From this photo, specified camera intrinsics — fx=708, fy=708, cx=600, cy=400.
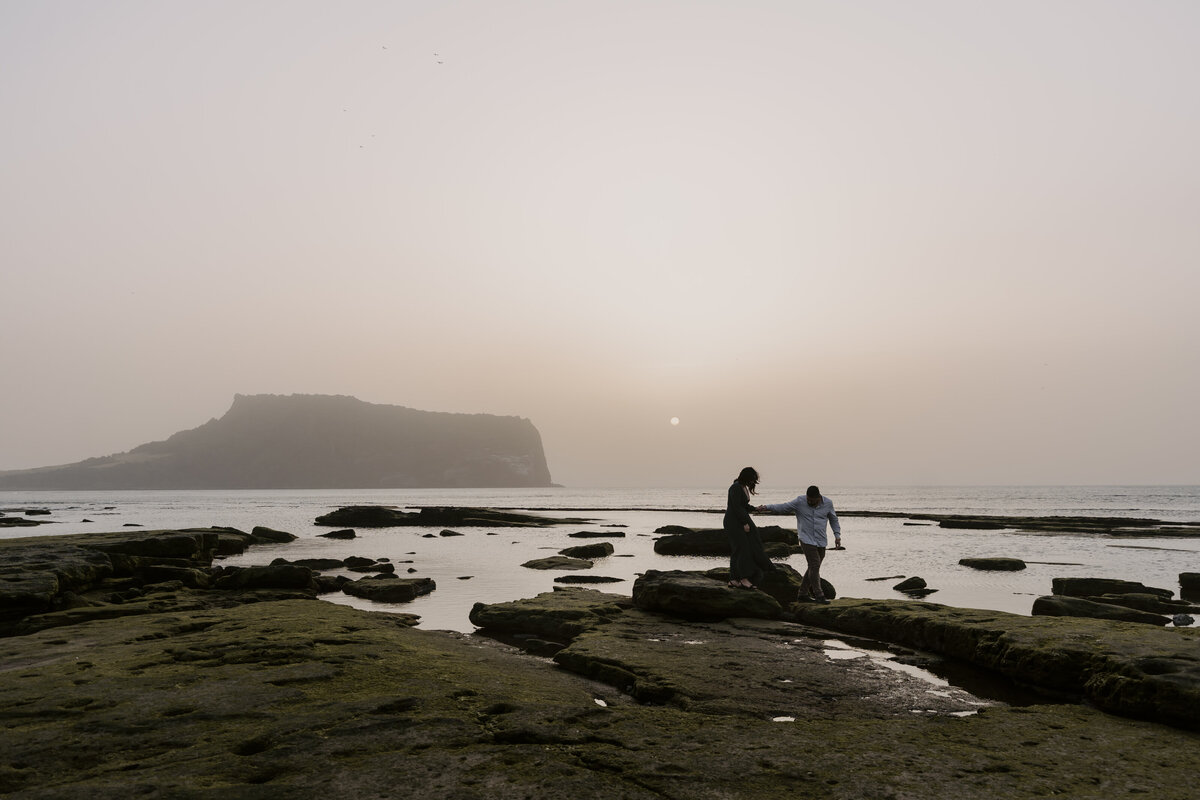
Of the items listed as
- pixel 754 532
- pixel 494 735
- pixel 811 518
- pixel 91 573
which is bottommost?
pixel 91 573

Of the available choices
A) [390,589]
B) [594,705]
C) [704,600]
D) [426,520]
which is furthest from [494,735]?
[426,520]

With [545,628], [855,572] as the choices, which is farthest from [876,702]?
[855,572]

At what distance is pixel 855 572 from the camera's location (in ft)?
84.0

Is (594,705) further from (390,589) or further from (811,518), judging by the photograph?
(390,589)

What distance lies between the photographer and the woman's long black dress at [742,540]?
15.3 metres

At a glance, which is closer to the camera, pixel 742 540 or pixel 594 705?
pixel 594 705

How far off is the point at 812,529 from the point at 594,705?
30.2ft

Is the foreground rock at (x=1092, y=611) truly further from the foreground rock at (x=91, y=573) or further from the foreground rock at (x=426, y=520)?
the foreground rock at (x=426, y=520)

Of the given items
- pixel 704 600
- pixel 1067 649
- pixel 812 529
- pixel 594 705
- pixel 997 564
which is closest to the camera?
pixel 594 705

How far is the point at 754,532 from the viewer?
15742mm

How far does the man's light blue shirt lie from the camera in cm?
1530

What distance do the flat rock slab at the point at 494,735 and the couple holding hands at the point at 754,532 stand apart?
5.44 metres

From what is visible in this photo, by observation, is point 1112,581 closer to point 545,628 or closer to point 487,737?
point 545,628

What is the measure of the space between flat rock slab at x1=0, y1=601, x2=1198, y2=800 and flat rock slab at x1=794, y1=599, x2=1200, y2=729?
53 centimetres
